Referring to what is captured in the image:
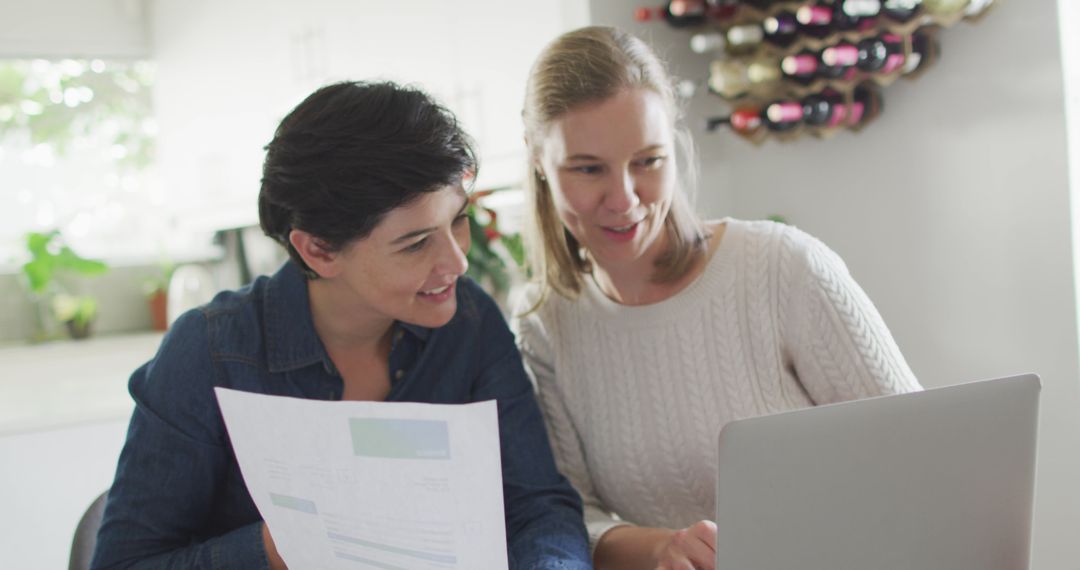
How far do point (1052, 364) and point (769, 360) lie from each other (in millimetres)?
711

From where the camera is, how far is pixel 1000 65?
5.42ft

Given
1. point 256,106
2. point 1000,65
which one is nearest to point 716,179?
point 1000,65

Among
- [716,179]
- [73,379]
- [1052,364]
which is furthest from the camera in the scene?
[73,379]

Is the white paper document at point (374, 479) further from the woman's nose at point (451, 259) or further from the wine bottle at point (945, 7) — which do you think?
the wine bottle at point (945, 7)

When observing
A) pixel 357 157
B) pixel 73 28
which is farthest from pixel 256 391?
pixel 73 28

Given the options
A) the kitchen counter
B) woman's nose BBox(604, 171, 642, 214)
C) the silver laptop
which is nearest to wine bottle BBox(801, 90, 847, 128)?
woman's nose BBox(604, 171, 642, 214)

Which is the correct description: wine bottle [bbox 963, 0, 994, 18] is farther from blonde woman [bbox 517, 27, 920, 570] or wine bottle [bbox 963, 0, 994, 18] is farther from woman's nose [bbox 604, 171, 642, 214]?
woman's nose [bbox 604, 171, 642, 214]

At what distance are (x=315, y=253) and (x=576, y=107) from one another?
13.6 inches

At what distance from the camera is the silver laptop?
0.69 m

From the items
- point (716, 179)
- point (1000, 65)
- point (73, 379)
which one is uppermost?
point (1000, 65)

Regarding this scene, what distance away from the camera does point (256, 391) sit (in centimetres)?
111

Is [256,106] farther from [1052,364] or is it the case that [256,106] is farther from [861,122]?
[1052,364]

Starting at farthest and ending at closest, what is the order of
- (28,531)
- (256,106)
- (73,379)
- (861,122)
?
(256,106) < (73,379) < (28,531) < (861,122)

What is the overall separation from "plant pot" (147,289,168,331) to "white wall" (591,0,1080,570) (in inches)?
91.0
